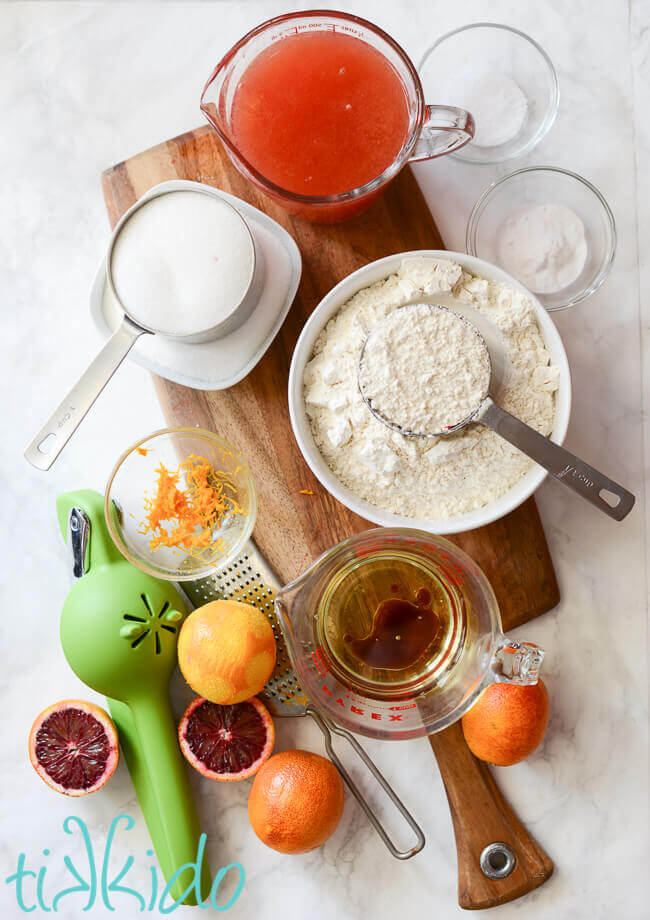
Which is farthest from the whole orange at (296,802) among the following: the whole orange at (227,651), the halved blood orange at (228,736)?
the whole orange at (227,651)

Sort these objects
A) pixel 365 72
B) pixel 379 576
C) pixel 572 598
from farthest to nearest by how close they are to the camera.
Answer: pixel 572 598 → pixel 379 576 → pixel 365 72

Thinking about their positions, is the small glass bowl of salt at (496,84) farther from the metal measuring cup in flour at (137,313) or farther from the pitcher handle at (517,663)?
the pitcher handle at (517,663)

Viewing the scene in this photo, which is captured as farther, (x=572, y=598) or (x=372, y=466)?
(x=572, y=598)

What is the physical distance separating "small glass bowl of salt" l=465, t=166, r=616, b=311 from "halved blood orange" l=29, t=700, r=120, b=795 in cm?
119

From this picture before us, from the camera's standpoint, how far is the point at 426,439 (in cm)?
128

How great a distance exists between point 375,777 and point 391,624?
0.36m

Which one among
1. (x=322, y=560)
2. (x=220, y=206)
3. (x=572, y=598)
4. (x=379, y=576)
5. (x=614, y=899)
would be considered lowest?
(x=614, y=899)

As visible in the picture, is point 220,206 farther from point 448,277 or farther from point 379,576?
point 379,576

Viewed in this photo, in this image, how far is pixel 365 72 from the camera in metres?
1.23

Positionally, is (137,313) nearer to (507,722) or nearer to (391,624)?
(391,624)

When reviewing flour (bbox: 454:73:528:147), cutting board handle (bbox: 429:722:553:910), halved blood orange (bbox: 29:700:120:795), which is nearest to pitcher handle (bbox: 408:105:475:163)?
flour (bbox: 454:73:528:147)


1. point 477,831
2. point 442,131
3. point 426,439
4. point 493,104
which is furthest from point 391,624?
point 493,104

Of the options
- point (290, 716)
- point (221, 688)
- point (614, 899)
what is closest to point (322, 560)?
point (221, 688)

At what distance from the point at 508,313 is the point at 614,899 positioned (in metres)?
1.20
